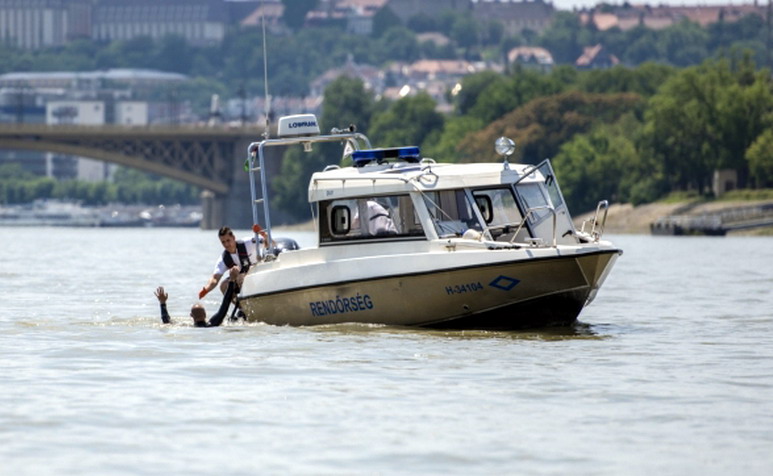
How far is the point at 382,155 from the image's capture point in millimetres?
28719

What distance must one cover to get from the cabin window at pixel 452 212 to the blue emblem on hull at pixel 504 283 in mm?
1026

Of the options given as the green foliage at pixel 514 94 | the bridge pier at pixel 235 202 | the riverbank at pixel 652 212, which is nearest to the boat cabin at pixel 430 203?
the riverbank at pixel 652 212

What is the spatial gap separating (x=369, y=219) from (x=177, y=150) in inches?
4992

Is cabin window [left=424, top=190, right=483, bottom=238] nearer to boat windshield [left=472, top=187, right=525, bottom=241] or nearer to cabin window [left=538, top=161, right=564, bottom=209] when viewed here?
boat windshield [left=472, top=187, right=525, bottom=241]

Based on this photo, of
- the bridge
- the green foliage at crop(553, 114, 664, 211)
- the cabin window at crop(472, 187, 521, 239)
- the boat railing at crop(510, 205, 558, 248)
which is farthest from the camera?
the bridge

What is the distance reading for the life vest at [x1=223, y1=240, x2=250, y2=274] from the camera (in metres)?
29.5

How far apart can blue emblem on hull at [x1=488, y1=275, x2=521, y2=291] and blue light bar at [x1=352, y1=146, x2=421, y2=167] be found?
8.43 ft

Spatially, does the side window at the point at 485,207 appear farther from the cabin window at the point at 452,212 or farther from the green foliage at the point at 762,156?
the green foliage at the point at 762,156

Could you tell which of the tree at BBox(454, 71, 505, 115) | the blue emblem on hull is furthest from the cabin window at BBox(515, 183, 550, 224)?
the tree at BBox(454, 71, 505, 115)

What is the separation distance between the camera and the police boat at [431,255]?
2698 cm

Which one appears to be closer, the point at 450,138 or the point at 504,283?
the point at 504,283

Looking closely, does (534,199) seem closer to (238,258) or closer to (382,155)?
(382,155)

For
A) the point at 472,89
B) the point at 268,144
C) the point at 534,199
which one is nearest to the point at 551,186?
the point at 534,199

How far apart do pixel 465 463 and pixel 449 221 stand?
1079 centimetres
